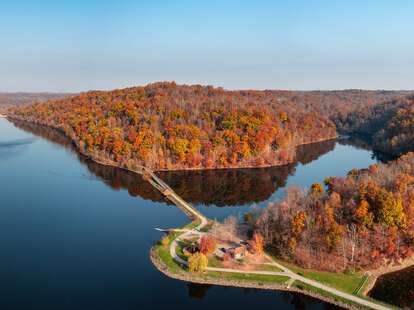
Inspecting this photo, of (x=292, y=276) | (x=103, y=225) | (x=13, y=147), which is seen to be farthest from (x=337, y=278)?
(x=13, y=147)

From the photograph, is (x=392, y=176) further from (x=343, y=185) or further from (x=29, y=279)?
(x=29, y=279)

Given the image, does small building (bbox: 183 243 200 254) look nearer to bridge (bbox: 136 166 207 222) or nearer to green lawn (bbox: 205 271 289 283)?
green lawn (bbox: 205 271 289 283)

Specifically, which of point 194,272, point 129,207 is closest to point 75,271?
point 194,272

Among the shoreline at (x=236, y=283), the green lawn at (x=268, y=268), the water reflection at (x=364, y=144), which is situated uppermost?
the water reflection at (x=364, y=144)

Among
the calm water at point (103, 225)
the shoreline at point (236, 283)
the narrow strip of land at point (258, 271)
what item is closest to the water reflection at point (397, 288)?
the narrow strip of land at point (258, 271)

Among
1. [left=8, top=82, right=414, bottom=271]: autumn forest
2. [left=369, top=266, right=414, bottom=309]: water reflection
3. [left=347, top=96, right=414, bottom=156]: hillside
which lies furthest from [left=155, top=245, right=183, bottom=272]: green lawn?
[left=347, top=96, right=414, bottom=156]: hillside

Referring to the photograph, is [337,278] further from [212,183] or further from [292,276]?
[212,183]

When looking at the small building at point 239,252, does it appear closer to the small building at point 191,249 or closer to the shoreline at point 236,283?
the small building at point 191,249
